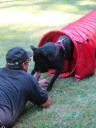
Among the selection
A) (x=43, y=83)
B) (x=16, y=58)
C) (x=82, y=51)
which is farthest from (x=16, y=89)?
(x=82, y=51)

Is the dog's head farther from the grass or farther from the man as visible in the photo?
the man

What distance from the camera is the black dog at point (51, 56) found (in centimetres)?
475

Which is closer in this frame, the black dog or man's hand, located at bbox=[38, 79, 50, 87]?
the black dog

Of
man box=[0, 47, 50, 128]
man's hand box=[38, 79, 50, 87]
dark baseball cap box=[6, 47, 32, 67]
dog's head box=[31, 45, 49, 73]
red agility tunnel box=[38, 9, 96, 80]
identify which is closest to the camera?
man box=[0, 47, 50, 128]

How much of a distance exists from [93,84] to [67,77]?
57cm

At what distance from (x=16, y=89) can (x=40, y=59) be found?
3.60ft

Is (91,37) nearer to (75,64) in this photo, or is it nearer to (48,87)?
(75,64)

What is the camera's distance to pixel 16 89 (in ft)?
12.5

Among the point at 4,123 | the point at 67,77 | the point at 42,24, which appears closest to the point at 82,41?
the point at 67,77

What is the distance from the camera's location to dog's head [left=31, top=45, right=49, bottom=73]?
4.71 meters

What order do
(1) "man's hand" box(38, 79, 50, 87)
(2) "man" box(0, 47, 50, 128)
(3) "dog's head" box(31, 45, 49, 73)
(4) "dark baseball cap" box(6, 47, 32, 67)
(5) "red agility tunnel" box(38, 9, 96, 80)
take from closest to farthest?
(2) "man" box(0, 47, 50, 128) < (4) "dark baseball cap" box(6, 47, 32, 67) < (3) "dog's head" box(31, 45, 49, 73) < (1) "man's hand" box(38, 79, 50, 87) < (5) "red agility tunnel" box(38, 9, 96, 80)

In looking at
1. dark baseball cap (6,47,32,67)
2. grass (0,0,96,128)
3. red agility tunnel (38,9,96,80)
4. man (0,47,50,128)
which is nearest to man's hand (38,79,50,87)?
grass (0,0,96,128)

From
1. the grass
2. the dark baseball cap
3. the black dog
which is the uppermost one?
the dark baseball cap

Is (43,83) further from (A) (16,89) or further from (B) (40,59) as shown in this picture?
(A) (16,89)
